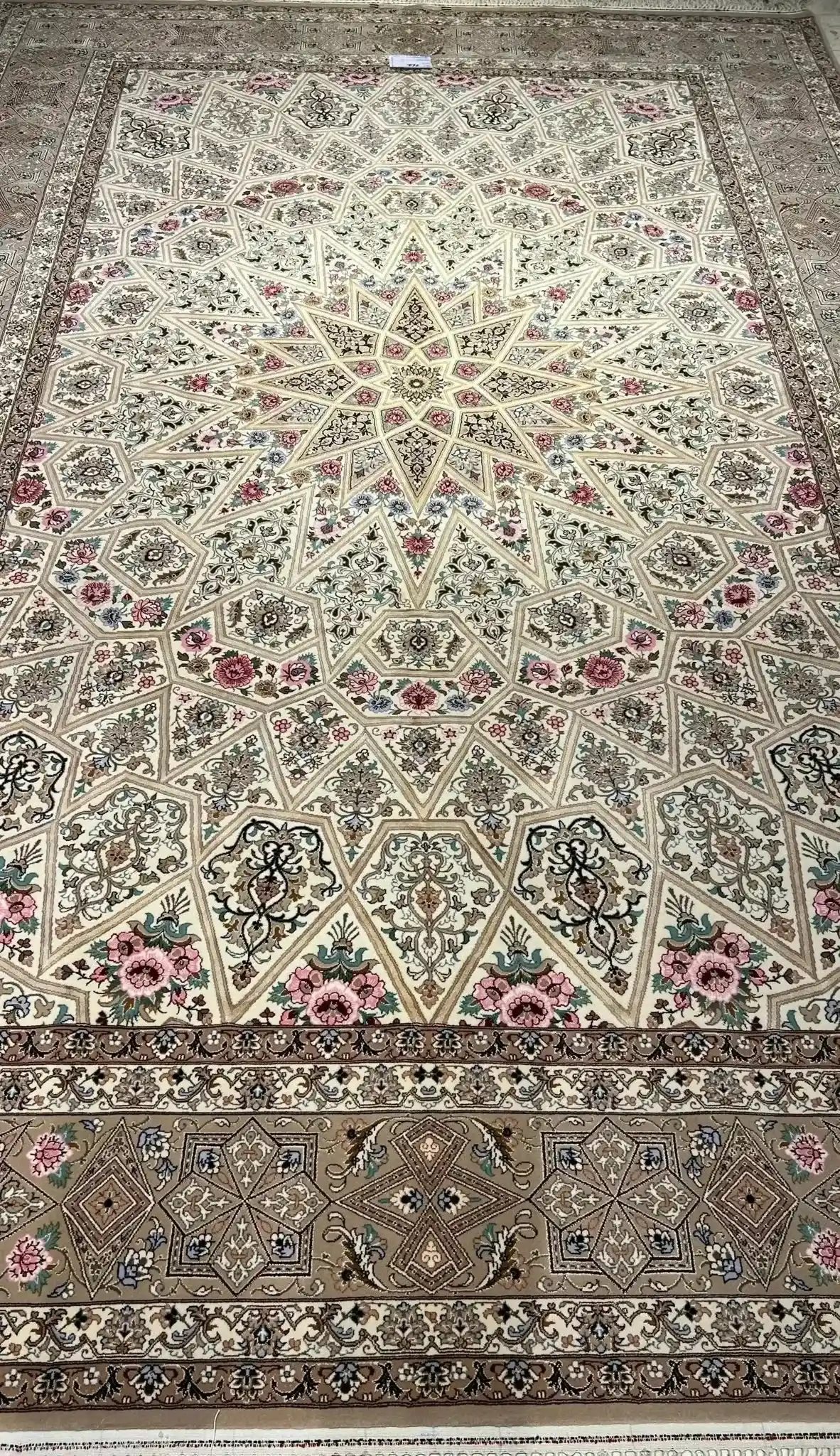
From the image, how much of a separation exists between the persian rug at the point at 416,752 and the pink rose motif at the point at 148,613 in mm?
11

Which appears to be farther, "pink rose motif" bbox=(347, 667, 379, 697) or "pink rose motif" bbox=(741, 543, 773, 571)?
"pink rose motif" bbox=(741, 543, 773, 571)

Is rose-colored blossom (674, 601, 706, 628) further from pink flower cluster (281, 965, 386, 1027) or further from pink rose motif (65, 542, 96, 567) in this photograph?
pink rose motif (65, 542, 96, 567)

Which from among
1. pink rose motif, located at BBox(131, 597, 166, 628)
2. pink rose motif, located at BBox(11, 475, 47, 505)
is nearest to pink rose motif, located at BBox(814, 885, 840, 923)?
pink rose motif, located at BBox(131, 597, 166, 628)

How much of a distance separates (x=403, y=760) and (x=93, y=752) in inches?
21.8

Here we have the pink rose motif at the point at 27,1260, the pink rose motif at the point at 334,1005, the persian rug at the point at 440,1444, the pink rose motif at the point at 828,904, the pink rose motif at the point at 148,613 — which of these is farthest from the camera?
the pink rose motif at the point at 148,613

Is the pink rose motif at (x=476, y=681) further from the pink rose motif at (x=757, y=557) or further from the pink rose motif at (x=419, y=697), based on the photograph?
the pink rose motif at (x=757, y=557)

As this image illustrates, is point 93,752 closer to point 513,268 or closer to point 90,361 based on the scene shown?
point 90,361

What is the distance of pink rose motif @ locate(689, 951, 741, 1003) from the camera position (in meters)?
1.60

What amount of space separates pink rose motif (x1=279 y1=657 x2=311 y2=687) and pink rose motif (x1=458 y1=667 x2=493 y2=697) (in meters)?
0.29

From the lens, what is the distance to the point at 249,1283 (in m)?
1.34

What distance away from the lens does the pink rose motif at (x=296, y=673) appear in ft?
6.40

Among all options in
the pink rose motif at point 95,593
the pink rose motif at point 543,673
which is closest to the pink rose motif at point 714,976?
the pink rose motif at point 543,673

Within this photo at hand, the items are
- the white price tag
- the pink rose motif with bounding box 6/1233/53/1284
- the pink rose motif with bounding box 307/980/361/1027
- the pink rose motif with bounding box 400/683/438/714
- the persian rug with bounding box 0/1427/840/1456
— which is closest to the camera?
the persian rug with bounding box 0/1427/840/1456

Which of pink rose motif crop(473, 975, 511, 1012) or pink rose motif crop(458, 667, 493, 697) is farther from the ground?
pink rose motif crop(458, 667, 493, 697)
